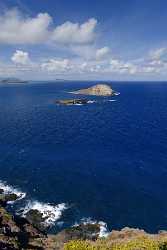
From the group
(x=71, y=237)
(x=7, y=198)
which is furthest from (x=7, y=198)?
(x=71, y=237)

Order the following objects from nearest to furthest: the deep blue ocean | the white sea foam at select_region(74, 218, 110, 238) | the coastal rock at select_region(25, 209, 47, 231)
→ 1. the white sea foam at select_region(74, 218, 110, 238)
2. the coastal rock at select_region(25, 209, 47, 231)
3. the deep blue ocean

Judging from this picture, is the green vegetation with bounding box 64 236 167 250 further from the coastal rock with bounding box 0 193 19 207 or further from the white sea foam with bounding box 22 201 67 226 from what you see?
the coastal rock with bounding box 0 193 19 207

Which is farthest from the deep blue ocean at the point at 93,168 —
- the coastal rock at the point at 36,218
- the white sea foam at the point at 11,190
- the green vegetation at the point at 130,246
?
the green vegetation at the point at 130,246

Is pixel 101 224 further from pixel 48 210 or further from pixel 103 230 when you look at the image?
pixel 48 210

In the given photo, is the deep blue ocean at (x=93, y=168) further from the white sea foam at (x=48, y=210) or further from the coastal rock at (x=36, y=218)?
the coastal rock at (x=36, y=218)

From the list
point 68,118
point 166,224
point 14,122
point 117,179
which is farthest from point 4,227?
point 68,118

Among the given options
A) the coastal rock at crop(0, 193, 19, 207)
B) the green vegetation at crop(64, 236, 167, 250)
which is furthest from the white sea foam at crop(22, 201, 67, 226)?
the green vegetation at crop(64, 236, 167, 250)

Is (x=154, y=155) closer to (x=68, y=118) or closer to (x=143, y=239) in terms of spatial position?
(x=143, y=239)
